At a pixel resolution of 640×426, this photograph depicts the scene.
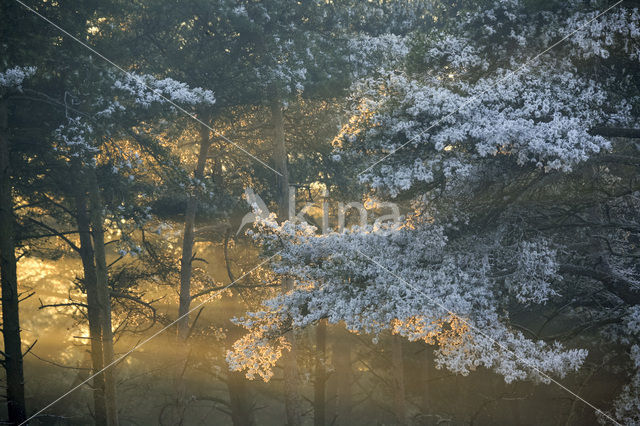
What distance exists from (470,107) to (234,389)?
15.5 m

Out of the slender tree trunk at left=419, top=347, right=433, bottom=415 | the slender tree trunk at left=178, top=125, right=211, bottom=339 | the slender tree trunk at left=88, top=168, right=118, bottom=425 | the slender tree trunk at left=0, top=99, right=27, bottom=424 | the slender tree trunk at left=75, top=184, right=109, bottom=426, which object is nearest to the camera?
the slender tree trunk at left=0, top=99, right=27, bottom=424

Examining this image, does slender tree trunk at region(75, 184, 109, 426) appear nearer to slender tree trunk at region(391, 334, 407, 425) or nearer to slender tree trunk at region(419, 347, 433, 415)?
slender tree trunk at region(391, 334, 407, 425)

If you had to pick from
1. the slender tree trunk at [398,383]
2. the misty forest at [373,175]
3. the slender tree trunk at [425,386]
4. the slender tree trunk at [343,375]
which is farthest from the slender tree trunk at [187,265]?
the slender tree trunk at [343,375]

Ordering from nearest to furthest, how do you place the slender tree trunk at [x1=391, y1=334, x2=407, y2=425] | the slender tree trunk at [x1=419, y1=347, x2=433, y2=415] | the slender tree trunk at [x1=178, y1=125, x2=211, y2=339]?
the slender tree trunk at [x1=178, y1=125, x2=211, y2=339] → the slender tree trunk at [x1=391, y1=334, x2=407, y2=425] → the slender tree trunk at [x1=419, y1=347, x2=433, y2=415]

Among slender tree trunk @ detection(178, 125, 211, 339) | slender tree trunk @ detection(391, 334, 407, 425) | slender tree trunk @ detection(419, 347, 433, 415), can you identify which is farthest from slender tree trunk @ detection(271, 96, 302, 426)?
slender tree trunk @ detection(419, 347, 433, 415)

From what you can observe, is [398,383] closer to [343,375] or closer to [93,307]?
[343,375]

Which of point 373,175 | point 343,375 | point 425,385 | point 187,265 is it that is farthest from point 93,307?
point 343,375

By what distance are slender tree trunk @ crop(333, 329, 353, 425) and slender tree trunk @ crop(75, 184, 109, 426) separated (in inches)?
465

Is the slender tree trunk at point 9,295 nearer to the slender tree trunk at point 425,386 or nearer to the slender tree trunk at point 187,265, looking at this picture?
→ the slender tree trunk at point 187,265

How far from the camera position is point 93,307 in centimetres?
1471

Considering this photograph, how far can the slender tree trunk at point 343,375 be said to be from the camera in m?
24.2

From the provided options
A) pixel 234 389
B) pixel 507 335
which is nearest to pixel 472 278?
pixel 507 335

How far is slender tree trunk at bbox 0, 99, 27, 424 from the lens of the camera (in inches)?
442

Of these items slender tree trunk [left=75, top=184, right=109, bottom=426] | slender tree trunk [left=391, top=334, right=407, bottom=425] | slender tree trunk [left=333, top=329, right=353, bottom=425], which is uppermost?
slender tree trunk [left=75, top=184, right=109, bottom=426]
